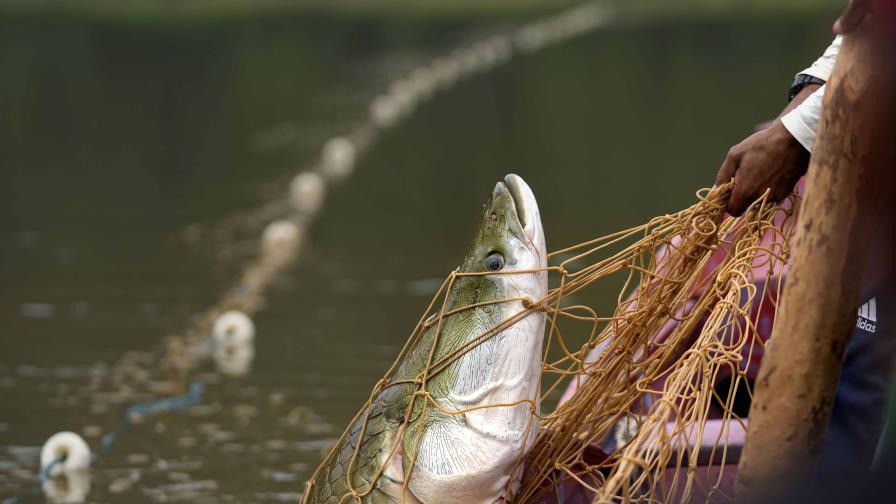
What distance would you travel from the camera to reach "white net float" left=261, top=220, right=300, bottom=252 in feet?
32.1

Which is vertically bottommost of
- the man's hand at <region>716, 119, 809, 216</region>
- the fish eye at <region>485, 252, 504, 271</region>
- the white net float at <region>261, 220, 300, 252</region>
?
the fish eye at <region>485, 252, 504, 271</region>

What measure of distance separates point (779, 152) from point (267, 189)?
10.0m

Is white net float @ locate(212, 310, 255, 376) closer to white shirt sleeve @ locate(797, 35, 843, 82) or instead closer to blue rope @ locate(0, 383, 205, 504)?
blue rope @ locate(0, 383, 205, 504)

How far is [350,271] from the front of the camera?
9086mm

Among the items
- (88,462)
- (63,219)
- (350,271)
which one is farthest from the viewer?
(63,219)

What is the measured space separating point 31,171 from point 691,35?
17.2 m

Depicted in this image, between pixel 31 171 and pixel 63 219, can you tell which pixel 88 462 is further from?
pixel 31 171

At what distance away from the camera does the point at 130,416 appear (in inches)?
246

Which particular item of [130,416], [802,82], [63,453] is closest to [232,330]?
[130,416]

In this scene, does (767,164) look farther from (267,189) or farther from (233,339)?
(267,189)

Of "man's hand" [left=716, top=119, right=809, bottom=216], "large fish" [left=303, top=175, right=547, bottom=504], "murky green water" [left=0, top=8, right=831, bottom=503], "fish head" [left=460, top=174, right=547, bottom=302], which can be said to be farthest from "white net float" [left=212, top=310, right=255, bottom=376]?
"man's hand" [left=716, top=119, right=809, bottom=216]

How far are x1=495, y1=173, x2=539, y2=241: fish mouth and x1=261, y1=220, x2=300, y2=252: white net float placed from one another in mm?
6780

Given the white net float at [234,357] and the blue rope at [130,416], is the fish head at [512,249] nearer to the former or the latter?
the blue rope at [130,416]

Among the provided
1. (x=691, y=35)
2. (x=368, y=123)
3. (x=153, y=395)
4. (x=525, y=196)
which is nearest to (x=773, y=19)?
(x=691, y=35)
